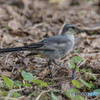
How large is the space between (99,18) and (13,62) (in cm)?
508

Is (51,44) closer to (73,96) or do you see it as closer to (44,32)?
(73,96)

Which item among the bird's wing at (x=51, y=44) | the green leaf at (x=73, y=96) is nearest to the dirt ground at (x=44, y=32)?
the green leaf at (x=73, y=96)

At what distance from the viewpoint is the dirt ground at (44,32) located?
4.82m

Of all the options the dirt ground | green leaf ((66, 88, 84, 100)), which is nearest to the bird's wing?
the dirt ground

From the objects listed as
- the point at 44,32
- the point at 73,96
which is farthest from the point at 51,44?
the point at 44,32

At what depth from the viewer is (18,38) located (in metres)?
7.30

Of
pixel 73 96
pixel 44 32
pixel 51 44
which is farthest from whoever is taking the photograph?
pixel 44 32

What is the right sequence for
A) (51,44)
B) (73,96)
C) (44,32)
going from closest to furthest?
1. (73,96)
2. (51,44)
3. (44,32)

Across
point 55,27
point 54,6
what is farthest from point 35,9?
point 55,27

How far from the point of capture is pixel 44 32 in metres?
7.75

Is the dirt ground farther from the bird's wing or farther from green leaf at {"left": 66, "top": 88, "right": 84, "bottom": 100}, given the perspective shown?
the bird's wing

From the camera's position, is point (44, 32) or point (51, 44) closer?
point (51, 44)

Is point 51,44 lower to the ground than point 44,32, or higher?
higher

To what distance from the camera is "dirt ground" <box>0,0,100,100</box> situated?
4820 millimetres
